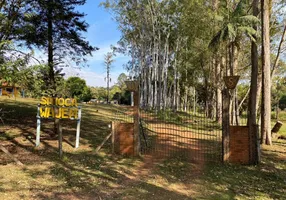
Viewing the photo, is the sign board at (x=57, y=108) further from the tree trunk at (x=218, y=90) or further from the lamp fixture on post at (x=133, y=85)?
the tree trunk at (x=218, y=90)

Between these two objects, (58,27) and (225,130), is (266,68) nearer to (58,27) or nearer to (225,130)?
(225,130)

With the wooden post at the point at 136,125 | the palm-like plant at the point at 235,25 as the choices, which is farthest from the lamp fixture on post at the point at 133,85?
the palm-like plant at the point at 235,25

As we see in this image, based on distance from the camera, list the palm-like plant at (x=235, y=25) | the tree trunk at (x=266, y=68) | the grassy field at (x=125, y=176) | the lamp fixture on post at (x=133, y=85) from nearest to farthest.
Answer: the grassy field at (x=125, y=176), the lamp fixture on post at (x=133, y=85), the tree trunk at (x=266, y=68), the palm-like plant at (x=235, y=25)

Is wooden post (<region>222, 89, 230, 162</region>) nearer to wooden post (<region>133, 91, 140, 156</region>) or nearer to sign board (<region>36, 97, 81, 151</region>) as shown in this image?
wooden post (<region>133, 91, 140, 156</region>)

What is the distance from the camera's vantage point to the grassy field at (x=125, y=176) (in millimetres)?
5125

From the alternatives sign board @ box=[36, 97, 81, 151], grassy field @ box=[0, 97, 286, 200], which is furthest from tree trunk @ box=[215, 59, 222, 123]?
sign board @ box=[36, 97, 81, 151]

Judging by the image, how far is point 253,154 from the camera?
709 cm

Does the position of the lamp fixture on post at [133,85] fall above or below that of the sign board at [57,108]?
above

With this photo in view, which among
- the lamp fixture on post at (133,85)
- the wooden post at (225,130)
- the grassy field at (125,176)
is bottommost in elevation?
the grassy field at (125,176)

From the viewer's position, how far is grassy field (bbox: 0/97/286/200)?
5.12m

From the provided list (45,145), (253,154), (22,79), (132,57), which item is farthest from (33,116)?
(132,57)

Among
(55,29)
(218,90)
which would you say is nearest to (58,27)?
(55,29)

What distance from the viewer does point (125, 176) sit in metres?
6.22

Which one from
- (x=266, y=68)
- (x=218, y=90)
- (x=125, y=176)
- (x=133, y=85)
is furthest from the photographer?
(x=218, y=90)
